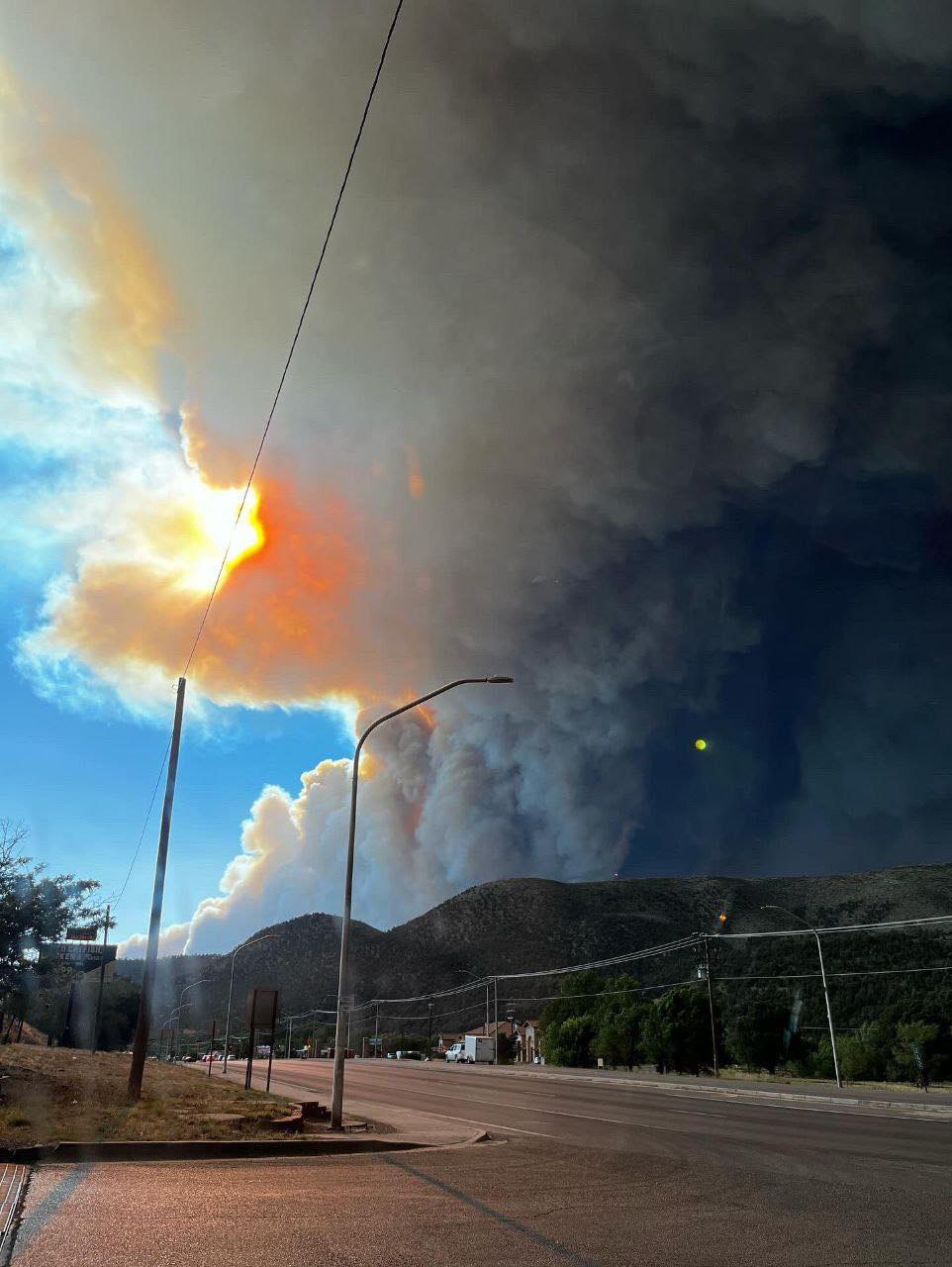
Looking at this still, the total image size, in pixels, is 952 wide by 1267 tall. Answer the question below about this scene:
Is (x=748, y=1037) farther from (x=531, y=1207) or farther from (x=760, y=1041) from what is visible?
(x=531, y=1207)

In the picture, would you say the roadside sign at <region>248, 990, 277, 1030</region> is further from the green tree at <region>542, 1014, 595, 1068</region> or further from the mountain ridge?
the mountain ridge

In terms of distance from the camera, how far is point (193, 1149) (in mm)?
14328

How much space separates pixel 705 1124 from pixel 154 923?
14140 mm

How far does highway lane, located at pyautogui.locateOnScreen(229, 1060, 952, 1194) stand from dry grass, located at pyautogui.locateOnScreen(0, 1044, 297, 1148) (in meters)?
3.84

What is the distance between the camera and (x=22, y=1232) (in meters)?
7.82

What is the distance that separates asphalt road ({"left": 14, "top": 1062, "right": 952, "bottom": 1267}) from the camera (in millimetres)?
7637

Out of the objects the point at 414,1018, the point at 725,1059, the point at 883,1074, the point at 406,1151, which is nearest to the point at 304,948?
the point at 414,1018

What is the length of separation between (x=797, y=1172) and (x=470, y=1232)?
6578 millimetres

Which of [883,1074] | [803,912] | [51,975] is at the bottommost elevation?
[883,1074]

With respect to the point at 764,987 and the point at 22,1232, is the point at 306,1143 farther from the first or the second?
the point at 764,987

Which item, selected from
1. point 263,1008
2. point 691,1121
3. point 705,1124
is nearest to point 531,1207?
point 705,1124

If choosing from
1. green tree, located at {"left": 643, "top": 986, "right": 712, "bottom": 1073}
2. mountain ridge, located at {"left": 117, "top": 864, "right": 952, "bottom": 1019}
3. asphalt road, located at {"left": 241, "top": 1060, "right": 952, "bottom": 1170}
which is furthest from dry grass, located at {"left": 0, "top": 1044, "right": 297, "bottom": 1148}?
mountain ridge, located at {"left": 117, "top": 864, "right": 952, "bottom": 1019}

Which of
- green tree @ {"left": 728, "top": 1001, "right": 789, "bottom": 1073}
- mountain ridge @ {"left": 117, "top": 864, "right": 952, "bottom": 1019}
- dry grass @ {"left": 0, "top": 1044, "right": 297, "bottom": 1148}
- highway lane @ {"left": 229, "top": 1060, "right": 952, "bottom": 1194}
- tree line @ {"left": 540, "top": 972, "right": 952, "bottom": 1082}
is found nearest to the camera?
highway lane @ {"left": 229, "top": 1060, "right": 952, "bottom": 1194}

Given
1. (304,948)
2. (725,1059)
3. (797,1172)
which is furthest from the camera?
(304,948)
